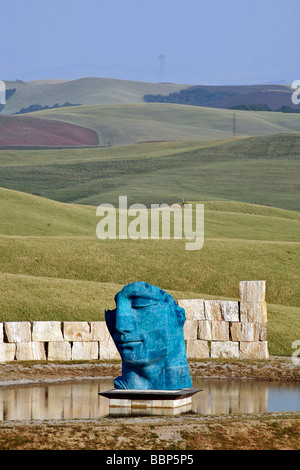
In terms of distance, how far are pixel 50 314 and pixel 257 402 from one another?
14801 millimetres

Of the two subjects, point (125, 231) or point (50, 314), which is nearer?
point (50, 314)

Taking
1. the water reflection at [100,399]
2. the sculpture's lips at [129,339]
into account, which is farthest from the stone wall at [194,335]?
the sculpture's lips at [129,339]

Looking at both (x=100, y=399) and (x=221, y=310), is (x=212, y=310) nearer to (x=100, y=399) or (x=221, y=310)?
(x=221, y=310)

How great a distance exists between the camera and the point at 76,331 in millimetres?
35031

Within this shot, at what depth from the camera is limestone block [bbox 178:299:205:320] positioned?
36406 millimetres

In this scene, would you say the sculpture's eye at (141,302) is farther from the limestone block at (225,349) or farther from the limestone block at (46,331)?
the limestone block at (225,349)

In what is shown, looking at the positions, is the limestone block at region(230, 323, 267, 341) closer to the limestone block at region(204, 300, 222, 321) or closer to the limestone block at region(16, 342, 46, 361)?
the limestone block at region(204, 300, 222, 321)

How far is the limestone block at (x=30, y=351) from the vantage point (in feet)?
112

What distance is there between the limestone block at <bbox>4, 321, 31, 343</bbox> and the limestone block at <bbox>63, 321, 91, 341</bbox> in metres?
1.45

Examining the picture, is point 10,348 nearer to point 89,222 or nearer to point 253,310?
point 253,310

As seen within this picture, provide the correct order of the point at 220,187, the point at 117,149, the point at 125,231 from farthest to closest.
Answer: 1. the point at 117,149
2. the point at 220,187
3. the point at 125,231

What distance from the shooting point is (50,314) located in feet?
133
